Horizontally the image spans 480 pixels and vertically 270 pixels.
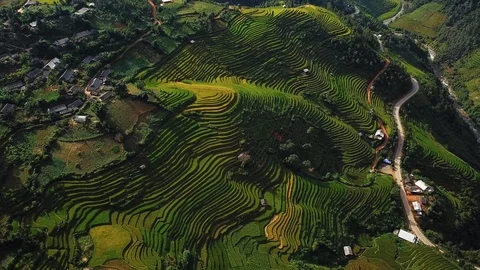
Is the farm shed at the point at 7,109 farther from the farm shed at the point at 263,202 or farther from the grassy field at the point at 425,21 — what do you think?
the grassy field at the point at 425,21

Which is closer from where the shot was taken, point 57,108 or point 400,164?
point 57,108

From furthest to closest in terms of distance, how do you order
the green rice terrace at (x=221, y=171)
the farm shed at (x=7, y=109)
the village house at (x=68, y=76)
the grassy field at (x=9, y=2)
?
the grassy field at (x=9, y=2) → the village house at (x=68, y=76) → the farm shed at (x=7, y=109) → the green rice terrace at (x=221, y=171)

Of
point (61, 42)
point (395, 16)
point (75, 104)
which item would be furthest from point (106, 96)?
point (395, 16)

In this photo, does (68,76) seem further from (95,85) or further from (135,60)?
(135,60)

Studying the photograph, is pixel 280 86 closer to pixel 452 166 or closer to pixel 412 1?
pixel 452 166

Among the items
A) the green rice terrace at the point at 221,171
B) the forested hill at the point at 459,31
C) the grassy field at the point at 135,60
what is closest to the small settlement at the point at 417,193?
the green rice terrace at the point at 221,171

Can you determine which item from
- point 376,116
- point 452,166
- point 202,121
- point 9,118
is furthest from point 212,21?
point 452,166
